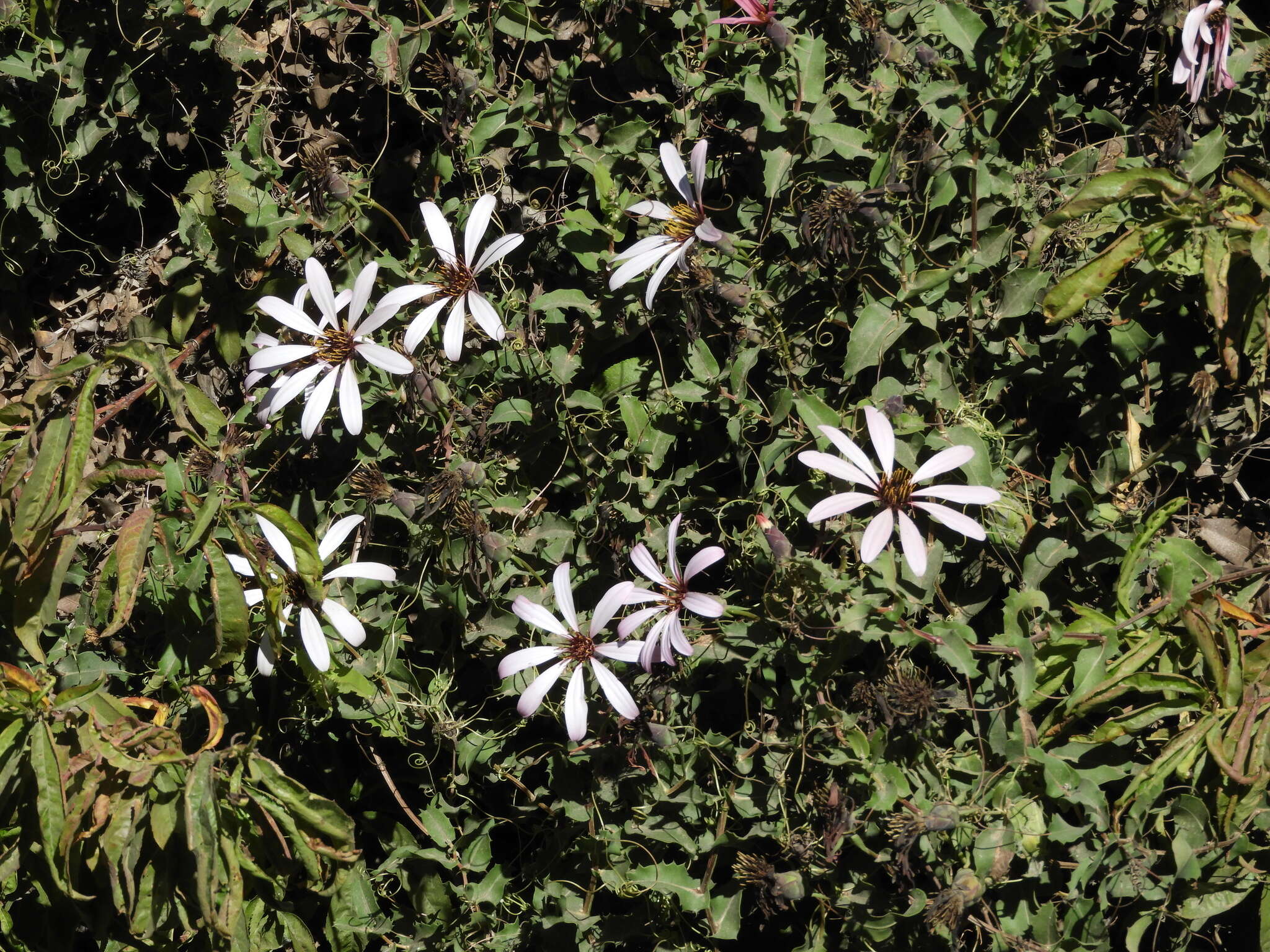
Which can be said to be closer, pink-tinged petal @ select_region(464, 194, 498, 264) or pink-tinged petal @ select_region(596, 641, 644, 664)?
pink-tinged petal @ select_region(596, 641, 644, 664)

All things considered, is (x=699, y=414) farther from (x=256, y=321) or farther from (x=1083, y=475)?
(x=256, y=321)

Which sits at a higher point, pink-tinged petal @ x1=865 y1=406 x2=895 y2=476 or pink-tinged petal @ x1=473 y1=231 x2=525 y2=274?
pink-tinged petal @ x1=473 y1=231 x2=525 y2=274

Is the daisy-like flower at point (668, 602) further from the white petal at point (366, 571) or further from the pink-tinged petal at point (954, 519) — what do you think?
the white petal at point (366, 571)

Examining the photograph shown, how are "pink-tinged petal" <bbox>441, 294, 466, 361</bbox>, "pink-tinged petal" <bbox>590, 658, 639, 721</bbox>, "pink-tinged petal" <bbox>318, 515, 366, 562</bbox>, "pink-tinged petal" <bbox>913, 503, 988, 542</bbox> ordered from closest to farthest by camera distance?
"pink-tinged petal" <bbox>913, 503, 988, 542</bbox>, "pink-tinged petal" <bbox>590, 658, 639, 721</bbox>, "pink-tinged petal" <bbox>441, 294, 466, 361</bbox>, "pink-tinged petal" <bbox>318, 515, 366, 562</bbox>

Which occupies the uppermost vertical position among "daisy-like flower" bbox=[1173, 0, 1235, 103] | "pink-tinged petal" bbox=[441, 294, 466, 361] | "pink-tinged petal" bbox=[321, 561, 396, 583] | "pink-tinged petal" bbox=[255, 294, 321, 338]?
"daisy-like flower" bbox=[1173, 0, 1235, 103]

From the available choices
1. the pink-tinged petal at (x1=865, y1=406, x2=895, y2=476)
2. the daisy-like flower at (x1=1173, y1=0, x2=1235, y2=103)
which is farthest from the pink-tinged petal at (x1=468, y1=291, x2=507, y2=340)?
the daisy-like flower at (x1=1173, y1=0, x2=1235, y2=103)

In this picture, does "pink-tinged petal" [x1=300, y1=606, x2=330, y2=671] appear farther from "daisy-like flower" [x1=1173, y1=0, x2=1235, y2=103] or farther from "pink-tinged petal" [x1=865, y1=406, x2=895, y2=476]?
"daisy-like flower" [x1=1173, y1=0, x2=1235, y2=103]

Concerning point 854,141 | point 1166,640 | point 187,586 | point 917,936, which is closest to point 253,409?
point 187,586
